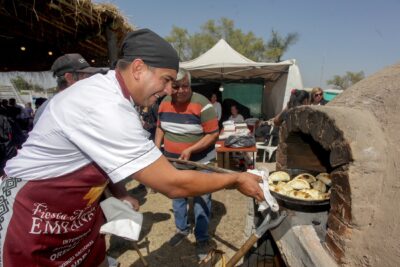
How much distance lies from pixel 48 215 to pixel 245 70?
8844 millimetres

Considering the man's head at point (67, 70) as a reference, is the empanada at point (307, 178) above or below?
below

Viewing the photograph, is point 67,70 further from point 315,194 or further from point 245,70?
point 245,70

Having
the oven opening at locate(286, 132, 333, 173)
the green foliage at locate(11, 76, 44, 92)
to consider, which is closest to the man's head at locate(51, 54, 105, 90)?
the oven opening at locate(286, 132, 333, 173)

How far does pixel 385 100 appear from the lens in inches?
71.8

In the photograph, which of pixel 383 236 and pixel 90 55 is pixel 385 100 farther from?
pixel 90 55

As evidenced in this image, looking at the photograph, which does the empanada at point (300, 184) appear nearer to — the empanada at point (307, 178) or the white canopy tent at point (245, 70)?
the empanada at point (307, 178)

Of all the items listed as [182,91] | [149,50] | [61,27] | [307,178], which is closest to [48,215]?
[149,50]

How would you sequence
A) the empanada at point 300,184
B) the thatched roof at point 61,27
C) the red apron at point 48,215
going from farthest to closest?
the thatched roof at point 61,27
the empanada at point 300,184
the red apron at point 48,215

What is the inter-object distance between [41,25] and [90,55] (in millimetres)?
2096

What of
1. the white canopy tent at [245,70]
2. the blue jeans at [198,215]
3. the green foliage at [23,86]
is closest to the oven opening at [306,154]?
the blue jeans at [198,215]

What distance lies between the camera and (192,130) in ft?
10.6

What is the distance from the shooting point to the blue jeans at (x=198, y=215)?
3193 millimetres

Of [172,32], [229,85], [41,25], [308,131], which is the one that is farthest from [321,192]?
[172,32]

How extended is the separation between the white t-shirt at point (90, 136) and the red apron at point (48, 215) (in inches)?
2.6
